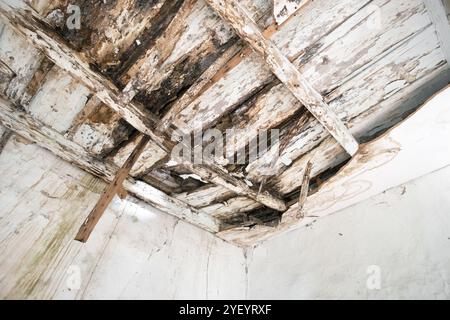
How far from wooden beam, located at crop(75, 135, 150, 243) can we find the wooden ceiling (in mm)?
131

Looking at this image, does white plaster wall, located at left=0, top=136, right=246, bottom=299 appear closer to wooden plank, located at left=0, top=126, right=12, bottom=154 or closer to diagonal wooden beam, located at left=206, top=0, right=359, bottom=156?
wooden plank, located at left=0, top=126, right=12, bottom=154

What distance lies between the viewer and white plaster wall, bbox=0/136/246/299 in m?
1.26

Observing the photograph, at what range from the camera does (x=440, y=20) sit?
3.30ft

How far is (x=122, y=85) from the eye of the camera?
1233 mm

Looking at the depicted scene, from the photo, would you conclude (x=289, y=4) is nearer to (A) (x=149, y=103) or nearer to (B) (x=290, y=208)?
(A) (x=149, y=103)

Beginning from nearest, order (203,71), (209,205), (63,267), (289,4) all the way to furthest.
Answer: (289,4) < (203,71) < (63,267) < (209,205)

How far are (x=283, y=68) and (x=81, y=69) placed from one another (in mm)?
900

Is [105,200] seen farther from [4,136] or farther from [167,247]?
[167,247]

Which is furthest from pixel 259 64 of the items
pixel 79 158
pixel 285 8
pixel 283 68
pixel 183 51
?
pixel 79 158

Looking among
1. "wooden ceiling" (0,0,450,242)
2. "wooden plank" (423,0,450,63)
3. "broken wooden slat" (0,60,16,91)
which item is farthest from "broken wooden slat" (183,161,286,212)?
"wooden plank" (423,0,450,63)

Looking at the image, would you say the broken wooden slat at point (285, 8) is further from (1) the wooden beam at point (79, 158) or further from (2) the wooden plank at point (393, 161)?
(1) the wooden beam at point (79, 158)

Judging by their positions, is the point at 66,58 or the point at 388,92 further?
the point at 388,92

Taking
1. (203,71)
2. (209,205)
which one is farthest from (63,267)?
(203,71)

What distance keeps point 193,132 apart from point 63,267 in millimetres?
1039
